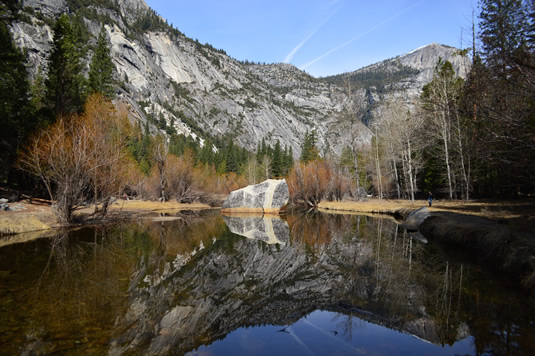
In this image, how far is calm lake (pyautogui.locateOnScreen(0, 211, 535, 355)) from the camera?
176 inches

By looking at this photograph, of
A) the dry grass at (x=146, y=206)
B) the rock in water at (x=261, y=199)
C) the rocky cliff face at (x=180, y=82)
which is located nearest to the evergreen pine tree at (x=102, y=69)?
the dry grass at (x=146, y=206)

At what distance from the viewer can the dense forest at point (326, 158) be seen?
633cm

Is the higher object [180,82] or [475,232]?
[180,82]

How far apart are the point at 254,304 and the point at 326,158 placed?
119 feet

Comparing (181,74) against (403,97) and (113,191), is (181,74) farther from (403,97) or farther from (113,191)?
(113,191)

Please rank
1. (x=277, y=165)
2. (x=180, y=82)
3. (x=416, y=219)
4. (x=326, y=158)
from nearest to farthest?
1. (x=416, y=219)
2. (x=326, y=158)
3. (x=277, y=165)
4. (x=180, y=82)

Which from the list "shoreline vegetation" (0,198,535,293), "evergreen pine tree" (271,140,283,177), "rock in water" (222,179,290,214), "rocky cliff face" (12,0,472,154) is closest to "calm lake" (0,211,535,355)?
"shoreline vegetation" (0,198,535,293)

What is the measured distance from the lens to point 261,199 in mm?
31922

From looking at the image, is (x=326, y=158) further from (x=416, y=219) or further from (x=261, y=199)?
(x=416, y=219)

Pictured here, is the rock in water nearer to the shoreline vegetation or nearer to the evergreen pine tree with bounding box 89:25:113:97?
the shoreline vegetation

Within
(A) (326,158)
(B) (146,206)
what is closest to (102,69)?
(B) (146,206)

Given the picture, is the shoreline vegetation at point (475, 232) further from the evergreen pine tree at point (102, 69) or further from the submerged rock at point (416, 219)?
the evergreen pine tree at point (102, 69)

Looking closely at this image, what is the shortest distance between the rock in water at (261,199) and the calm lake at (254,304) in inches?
807

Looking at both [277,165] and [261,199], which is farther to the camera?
[277,165]
